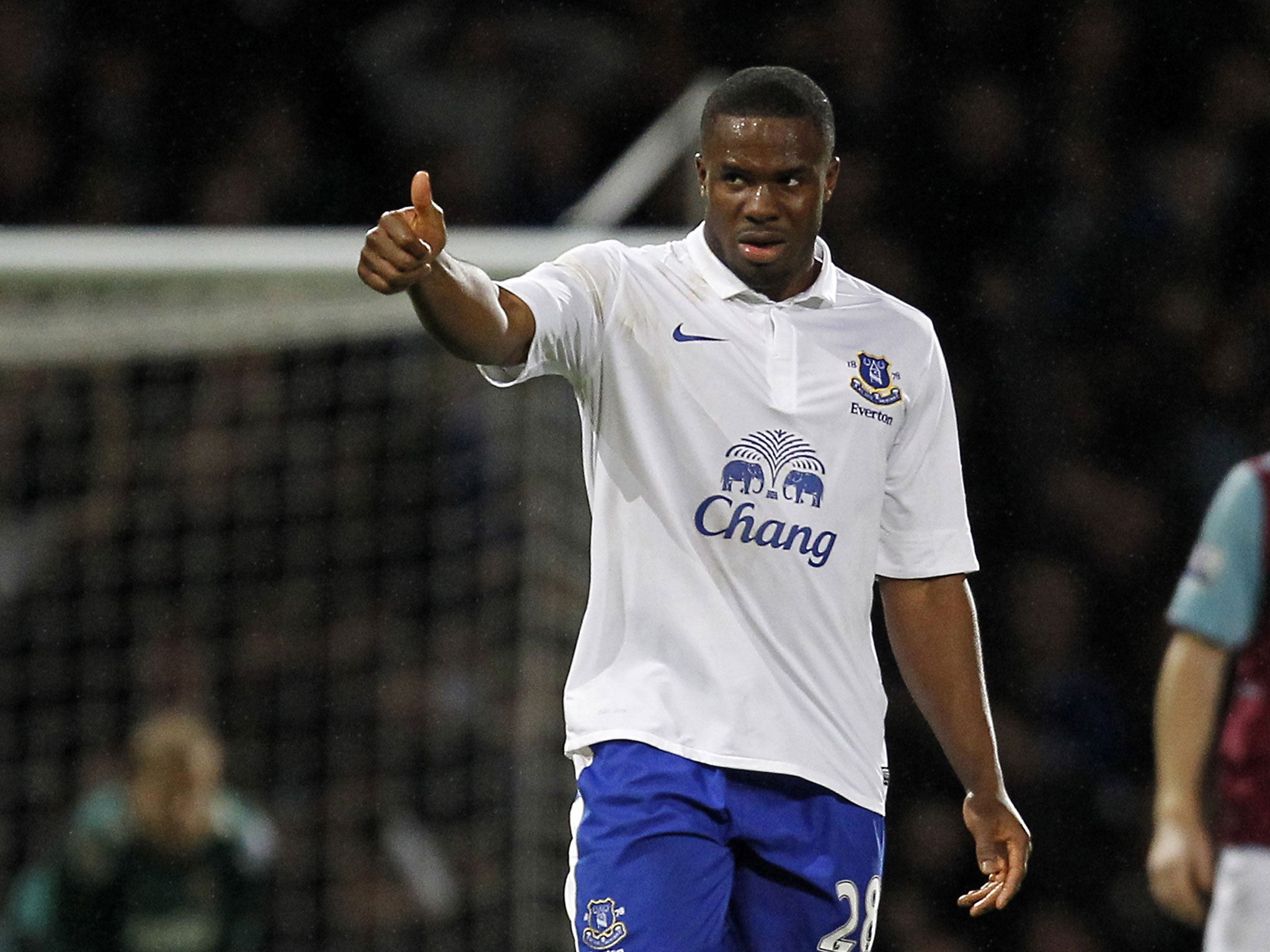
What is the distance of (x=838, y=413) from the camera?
121 inches

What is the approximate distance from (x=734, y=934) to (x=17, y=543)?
5192 millimetres

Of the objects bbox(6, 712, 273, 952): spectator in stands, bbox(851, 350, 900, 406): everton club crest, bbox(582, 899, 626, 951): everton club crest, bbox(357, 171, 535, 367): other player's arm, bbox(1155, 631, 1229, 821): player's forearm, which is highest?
bbox(357, 171, 535, 367): other player's arm

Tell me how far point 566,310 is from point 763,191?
36 centimetres

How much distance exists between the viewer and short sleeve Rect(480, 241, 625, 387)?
2.87 meters

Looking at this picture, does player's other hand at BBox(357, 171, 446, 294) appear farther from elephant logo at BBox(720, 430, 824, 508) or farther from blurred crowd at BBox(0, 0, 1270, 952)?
blurred crowd at BBox(0, 0, 1270, 952)

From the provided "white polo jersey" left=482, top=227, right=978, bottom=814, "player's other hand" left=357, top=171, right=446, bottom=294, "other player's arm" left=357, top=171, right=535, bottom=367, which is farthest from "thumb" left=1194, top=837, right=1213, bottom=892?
"player's other hand" left=357, top=171, right=446, bottom=294

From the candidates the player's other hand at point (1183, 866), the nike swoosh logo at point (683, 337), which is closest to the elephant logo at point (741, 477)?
the nike swoosh logo at point (683, 337)

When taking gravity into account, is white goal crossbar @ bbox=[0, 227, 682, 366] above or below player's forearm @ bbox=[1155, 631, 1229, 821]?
above

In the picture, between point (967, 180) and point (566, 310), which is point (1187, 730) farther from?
point (967, 180)

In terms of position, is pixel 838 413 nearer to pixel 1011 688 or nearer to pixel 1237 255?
pixel 1011 688

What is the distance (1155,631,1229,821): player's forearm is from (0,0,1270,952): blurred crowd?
446 cm

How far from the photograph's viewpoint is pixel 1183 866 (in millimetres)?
3027

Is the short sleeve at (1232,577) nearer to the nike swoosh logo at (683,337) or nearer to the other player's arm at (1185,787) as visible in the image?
the other player's arm at (1185,787)

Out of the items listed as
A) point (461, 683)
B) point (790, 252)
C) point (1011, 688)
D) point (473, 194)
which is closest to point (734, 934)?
point (790, 252)
